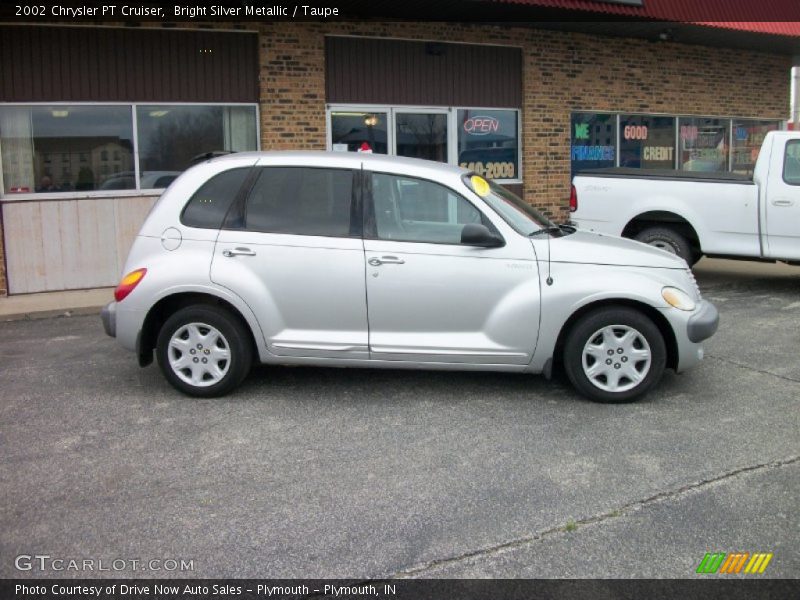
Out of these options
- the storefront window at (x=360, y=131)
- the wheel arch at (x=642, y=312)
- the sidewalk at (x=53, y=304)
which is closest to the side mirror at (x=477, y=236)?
the wheel arch at (x=642, y=312)

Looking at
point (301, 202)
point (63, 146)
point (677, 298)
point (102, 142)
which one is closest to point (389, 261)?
point (301, 202)

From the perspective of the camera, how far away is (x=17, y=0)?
923cm

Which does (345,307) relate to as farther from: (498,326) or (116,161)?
(116,161)

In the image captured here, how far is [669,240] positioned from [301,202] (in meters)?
5.76

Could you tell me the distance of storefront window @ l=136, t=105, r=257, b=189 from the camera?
10273 millimetres

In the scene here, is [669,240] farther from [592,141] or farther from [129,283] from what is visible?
[129,283]

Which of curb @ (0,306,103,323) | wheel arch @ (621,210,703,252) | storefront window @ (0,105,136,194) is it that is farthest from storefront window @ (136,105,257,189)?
wheel arch @ (621,210,703,252)

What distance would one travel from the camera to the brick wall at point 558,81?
10859 millimetres

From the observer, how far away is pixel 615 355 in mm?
5312

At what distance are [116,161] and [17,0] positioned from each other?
214 cm

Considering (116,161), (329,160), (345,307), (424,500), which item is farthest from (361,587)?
(116,161)

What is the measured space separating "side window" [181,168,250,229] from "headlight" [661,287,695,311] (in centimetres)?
305

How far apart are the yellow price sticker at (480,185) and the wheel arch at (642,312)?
1069 mm

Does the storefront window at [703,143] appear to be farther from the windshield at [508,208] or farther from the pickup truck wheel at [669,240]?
the windshield at [508,208]
